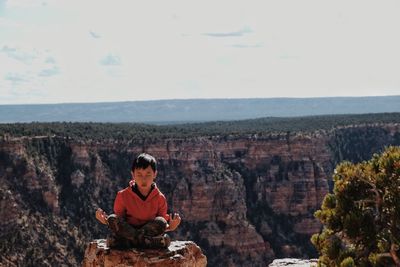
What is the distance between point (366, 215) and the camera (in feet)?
81.0

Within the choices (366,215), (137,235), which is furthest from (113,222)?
(366,215)

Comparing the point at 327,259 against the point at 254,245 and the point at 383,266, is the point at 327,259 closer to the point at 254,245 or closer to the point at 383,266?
the point at 383,266

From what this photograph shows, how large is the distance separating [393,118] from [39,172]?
5663 centimetres

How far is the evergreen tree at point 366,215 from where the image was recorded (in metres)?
24.2

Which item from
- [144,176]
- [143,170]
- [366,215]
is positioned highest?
[143,170]

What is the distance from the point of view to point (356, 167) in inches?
994

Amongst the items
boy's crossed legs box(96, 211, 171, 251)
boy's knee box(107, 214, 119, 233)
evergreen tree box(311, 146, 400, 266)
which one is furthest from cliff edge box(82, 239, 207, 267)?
evergreen tree box(311, 146, 400, 266)

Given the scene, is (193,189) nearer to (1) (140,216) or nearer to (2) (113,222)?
(1) (140,216)

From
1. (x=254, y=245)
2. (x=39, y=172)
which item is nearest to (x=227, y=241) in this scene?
(x=254, y=245)

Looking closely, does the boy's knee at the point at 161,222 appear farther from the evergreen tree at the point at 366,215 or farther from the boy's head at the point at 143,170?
the evergreen tree at the point at 366,215

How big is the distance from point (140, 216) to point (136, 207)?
19 centimetres

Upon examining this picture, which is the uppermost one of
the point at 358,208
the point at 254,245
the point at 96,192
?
the point at 358,208

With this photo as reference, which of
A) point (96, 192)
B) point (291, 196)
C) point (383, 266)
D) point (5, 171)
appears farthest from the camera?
point (291, 196)

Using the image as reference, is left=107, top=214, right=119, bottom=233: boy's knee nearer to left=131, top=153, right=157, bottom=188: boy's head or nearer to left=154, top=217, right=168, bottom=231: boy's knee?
left=154, top=217, right=168, bottom=231: boy's knee
